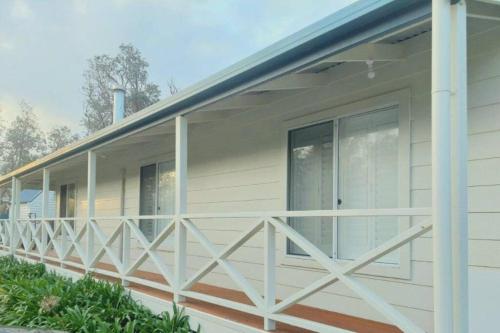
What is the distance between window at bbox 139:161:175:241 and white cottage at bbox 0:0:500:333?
1157 millimetres

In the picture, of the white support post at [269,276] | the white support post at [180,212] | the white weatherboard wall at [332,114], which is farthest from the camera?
the white support post at [180,212]

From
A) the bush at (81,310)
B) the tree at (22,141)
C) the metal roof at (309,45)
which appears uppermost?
the tree at (22,141)

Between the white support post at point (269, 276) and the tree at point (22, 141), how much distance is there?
38.4 meters

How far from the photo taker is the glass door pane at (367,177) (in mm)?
4312

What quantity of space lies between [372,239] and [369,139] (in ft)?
2.99

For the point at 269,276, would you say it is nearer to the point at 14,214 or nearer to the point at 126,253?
the point at 126,253

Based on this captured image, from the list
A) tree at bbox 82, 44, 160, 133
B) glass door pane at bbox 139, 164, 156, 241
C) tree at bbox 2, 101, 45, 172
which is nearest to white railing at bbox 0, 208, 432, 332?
glass door pane at bbox 139, 164, 156, 241

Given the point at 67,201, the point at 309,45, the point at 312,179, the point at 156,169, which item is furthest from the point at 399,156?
the point at 67,201

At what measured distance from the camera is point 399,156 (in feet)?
13.8

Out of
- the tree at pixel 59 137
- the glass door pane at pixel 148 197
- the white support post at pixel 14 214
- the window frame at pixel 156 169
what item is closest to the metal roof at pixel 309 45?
the window frame at pixel 156 169

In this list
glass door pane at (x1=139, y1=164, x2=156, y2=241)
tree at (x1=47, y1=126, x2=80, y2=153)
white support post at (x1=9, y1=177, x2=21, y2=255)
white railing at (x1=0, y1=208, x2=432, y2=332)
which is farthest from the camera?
tree at (x1=47, y1=126, x2=80, y2=153)

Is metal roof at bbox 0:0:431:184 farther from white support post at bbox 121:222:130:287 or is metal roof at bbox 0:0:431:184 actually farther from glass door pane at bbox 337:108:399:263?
white support post at bbox 121:222:130:287

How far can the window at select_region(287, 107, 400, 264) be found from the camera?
4.35 metres

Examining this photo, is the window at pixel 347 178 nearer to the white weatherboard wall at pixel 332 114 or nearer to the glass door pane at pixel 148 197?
the white weatherboard wall at pixel 332 114
